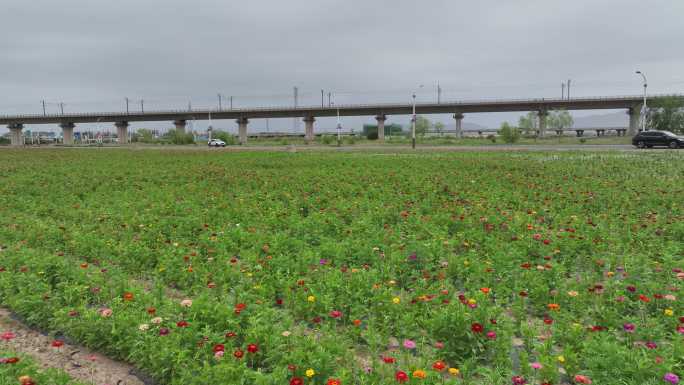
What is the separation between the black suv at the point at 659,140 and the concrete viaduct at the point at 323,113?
4523 cm

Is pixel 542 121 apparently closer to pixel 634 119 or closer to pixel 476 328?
pixel 634 119

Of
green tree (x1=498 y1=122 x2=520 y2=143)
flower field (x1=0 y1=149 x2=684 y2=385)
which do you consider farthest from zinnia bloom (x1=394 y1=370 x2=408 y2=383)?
green tree (x1=498 y1=122 x2=520 y2=143)

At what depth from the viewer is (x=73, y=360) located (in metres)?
3.49

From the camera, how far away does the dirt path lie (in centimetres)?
324

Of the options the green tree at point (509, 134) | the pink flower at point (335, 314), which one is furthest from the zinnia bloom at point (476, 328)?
the green tree at point (509, 134)

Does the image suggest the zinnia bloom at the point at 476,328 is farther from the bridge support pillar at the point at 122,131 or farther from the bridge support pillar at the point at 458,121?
the bridge support pillar at the point at 122,131

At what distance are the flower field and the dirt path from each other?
0.11 m

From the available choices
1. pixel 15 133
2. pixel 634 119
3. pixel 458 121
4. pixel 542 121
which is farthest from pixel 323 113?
pixel 15 133

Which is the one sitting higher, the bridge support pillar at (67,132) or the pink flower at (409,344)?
the bridge support pillar at (67,132)

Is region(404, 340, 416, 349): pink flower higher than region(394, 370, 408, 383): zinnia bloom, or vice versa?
region(394, 370, 408, 383): zinnia bloom

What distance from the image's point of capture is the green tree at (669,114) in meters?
66.8

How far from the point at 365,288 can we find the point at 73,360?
270 centimetres

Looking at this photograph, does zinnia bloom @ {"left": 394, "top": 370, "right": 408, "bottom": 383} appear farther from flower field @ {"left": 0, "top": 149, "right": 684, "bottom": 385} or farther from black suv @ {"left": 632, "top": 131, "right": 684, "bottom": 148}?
black suv @ {"left": 632, "top": 131, "right": 684, "bottom": 148}

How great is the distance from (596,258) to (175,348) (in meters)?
5.00
